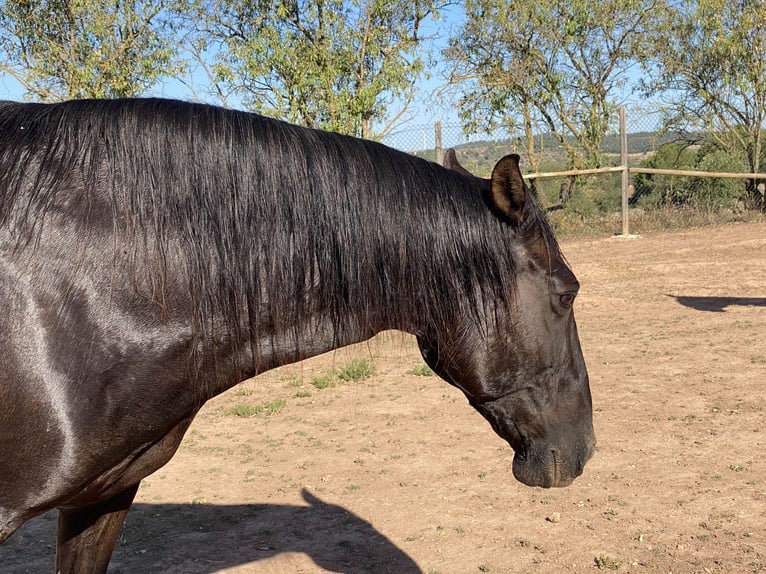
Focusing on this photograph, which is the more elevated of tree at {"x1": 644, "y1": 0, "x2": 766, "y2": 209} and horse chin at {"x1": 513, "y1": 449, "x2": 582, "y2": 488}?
tree at {"x1": 644, "y1": 0, "x2": 766, "y2": 209}

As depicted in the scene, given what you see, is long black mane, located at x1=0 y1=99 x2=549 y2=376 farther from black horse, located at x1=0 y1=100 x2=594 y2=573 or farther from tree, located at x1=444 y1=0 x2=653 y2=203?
tree, located at x1=444 y1=0 x2=653 y2=203

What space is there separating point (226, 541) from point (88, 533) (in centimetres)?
155

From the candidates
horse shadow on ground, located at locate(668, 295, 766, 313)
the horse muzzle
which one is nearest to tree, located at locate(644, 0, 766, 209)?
horse shadow on ground, located at locate(668, 295, 766, 313)

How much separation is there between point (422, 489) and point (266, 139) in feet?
9.47

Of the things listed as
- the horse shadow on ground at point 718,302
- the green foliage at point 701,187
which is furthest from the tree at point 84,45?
the green foliage at point 701,187

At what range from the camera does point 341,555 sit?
3.62 m

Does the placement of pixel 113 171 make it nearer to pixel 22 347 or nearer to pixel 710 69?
pixel 22 347

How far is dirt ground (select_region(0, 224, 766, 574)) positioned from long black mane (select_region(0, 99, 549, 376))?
0.33m

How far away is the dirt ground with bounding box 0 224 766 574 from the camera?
3545 mm

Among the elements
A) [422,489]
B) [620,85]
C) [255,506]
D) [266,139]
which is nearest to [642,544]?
[422,489]

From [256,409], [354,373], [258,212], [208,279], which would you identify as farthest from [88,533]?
[354,373]

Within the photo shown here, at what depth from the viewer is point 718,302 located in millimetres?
9094

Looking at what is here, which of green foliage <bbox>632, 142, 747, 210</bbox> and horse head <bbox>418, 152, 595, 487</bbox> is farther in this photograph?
green foliage <bbox>632, 142, 747, 210</bbox>

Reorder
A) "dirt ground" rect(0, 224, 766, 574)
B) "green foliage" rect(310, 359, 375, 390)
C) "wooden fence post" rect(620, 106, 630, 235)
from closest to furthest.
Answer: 1. "dirt ground" rect(0, 224, 766, 574)
2. "green foliage" rect(310, 359, 375, 390)
3. "wooden fence post" rect(620, 106, 630, 235)
